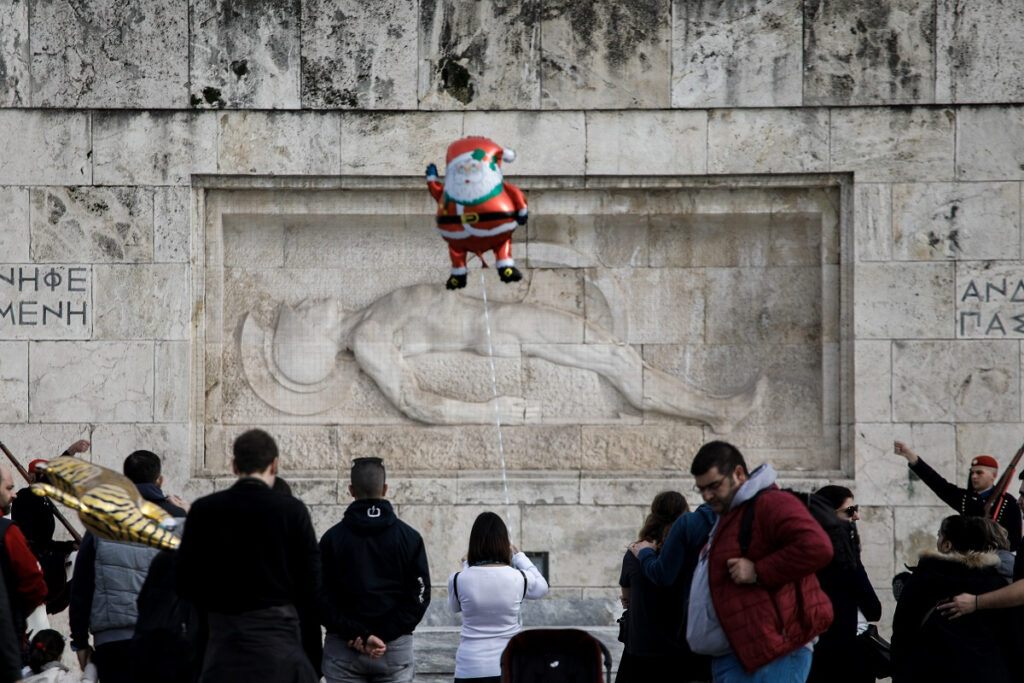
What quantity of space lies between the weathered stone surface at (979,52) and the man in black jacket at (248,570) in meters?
7.01

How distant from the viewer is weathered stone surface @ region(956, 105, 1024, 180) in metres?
10.4

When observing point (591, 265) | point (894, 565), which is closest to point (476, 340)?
point (591, 265)

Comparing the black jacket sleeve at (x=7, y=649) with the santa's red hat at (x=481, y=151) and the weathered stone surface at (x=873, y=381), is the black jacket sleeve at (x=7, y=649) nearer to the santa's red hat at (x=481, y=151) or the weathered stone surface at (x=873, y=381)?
the santa's red hat at (x=481, y=151)

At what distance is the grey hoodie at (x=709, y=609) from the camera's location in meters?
5.57

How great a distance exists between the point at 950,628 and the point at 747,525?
143 centimetres

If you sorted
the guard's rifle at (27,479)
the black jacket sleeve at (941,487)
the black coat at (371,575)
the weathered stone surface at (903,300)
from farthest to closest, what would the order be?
the weathered stone surface at (903,300) → the guard's rifle at (27,479) → the black jacket sleeve at (941,487) → the black coat at (371,575)

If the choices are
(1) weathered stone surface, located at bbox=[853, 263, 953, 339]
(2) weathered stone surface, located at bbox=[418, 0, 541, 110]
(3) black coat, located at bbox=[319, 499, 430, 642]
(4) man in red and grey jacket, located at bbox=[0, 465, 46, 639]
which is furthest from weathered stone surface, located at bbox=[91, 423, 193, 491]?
(1) weathered stone surface, located at bbox=[853, 263, 953, 339]

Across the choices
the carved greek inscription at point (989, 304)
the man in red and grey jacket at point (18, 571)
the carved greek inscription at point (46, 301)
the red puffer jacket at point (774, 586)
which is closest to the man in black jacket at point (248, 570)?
the man in red and grey jacket at point (18, 571)

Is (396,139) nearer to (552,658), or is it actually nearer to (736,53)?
(736,53)

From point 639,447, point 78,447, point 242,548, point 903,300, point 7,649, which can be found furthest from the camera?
point 639,447

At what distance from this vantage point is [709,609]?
18.4ft

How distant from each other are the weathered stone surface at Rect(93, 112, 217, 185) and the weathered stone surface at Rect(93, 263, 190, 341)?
2.23 ft

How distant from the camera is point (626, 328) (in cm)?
1098

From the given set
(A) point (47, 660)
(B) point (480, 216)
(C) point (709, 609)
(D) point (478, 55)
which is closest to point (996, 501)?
(B) point (480, 216)
